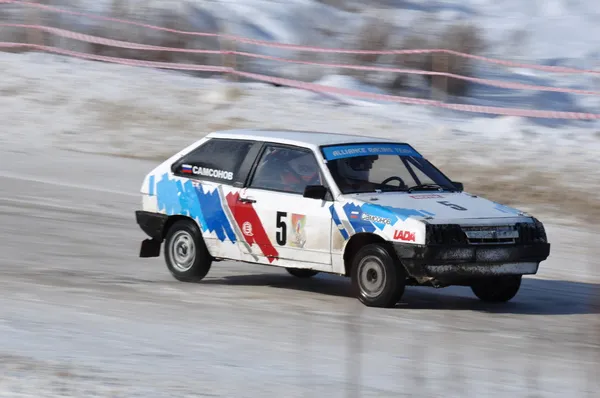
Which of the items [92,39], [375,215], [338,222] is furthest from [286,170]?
[92,39]

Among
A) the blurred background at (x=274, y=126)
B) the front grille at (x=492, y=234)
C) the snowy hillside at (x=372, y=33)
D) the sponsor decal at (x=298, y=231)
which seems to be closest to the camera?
the blurred background at (x=274, y=126)

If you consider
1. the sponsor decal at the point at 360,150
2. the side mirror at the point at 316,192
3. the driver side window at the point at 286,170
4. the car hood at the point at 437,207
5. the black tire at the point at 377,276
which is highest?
the sponsor decal at the point at 360,150

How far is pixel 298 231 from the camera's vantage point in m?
10.3

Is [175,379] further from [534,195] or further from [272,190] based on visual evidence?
[534,195]

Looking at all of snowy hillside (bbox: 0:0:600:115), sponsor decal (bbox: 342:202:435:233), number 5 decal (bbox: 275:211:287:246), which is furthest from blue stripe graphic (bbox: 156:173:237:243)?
snowy hillside (bbox: 0:0:600:115)

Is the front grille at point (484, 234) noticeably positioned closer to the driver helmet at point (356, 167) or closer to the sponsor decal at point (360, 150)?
the driver helmet at point (356, 167)

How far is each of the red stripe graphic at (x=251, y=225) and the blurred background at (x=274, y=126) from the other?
434 mm

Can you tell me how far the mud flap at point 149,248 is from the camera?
11.5m

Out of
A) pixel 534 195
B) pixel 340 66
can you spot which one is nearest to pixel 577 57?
pixel 340 66

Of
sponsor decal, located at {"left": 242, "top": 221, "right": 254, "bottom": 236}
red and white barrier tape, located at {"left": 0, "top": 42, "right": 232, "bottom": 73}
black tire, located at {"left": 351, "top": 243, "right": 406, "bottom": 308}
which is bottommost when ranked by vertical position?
black tire, located at {"left": 351, "top": 243, "right": 406, "bottom": 308}

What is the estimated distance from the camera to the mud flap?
11516 mm

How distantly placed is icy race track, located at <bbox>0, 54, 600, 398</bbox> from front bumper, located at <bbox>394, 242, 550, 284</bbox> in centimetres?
36

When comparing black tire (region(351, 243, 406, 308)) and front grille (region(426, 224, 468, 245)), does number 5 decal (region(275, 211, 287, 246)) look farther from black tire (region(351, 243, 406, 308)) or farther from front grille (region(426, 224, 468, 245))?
front grille (region(426, 224, 468, 245))

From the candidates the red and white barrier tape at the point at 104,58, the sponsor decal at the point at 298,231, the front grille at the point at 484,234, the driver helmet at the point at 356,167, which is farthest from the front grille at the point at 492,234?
the red and white barrier tape at the point at 104,58
